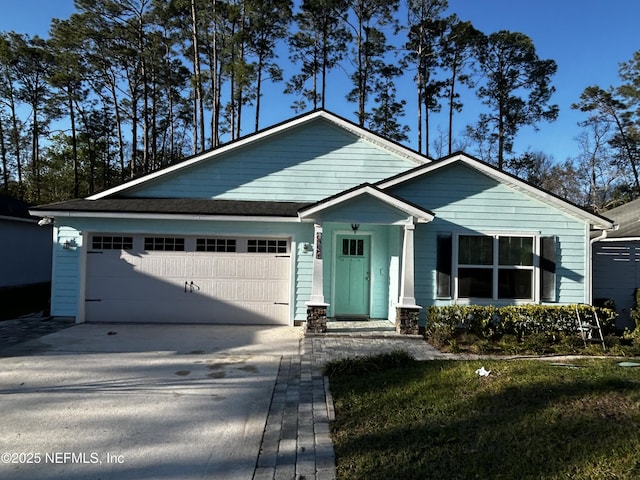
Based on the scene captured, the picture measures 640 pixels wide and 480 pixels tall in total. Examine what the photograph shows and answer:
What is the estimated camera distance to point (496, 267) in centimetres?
894

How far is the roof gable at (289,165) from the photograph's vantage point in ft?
34.0

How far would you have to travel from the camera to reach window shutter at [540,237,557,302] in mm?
8828

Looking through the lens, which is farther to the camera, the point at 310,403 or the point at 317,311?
the point at 317,311

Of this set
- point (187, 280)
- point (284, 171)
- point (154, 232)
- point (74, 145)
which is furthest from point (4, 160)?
point (284, 171)

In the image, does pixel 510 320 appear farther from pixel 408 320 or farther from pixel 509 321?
pixel 408 320

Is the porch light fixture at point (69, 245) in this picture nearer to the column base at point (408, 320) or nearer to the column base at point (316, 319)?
the column base at point (316, 319)

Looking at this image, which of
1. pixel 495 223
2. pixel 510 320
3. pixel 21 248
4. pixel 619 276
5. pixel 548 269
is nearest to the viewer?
pixel 510 320

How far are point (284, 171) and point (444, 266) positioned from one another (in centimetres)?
463

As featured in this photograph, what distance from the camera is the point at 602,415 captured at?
3.90m

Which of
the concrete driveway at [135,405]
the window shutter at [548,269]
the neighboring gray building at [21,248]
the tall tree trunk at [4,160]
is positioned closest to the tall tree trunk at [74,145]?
the tall tree trunk at [4,160]

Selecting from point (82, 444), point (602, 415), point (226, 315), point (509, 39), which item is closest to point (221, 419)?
point (82, 444)

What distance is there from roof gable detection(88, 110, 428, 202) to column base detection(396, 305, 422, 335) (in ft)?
12.1

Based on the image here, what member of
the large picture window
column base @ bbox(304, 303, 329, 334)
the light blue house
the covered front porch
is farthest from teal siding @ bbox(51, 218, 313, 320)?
the large picture window

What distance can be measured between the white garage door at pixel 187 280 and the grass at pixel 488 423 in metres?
4.18
